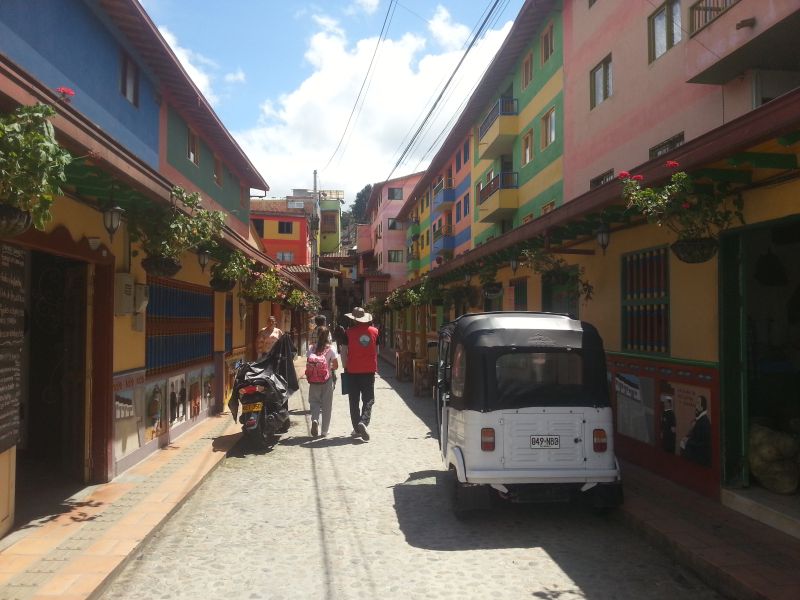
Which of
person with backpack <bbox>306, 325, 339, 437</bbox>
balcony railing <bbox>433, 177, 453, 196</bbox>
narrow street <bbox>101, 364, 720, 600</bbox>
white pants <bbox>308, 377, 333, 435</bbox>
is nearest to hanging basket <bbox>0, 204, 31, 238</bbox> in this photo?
narrow street <bbox>101, 364, 720, 600</bbox>

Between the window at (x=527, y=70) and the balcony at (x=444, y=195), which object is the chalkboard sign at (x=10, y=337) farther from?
the balcony at (x=444, y=195)

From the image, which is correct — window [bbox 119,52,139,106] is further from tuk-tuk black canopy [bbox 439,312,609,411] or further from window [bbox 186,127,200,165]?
tuk-tuk black canopy [bbox 439,312,609,411]

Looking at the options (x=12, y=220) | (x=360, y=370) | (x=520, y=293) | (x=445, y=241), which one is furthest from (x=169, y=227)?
(x=445, y=241)

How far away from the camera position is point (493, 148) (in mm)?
25844

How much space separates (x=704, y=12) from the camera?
1184 cm

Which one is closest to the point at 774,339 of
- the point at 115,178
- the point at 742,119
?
the point at 742,119

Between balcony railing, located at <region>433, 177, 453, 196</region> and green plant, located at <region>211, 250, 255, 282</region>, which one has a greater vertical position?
balcony railing, located at <region>433, 177, 453, 196</region>

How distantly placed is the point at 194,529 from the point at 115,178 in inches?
130

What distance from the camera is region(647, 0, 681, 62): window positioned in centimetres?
1295

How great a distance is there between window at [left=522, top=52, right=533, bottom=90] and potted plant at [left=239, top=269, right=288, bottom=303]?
12.9m

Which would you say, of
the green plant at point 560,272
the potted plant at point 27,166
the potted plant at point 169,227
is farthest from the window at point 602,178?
the potted plant at point 27,166

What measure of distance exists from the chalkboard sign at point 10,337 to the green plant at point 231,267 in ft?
17.6

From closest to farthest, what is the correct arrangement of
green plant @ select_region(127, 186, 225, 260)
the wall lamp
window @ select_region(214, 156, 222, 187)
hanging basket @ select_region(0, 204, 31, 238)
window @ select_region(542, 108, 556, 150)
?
hanging basket @ select_region(0, 204, 31, 238)
green plant @ select_region(127, 186, 225, 260)
the wall lamp
window @ select_region(214, 156, 222, 187)
window @ select_region(542, 108, 556, 150)

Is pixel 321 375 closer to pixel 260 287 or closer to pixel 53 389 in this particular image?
pixel 53 389
